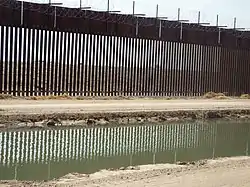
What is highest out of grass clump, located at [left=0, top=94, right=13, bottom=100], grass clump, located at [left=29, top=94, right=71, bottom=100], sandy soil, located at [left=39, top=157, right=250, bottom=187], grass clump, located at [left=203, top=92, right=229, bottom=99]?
grass clump, located at [left=0, top=94, right=13, bottom=100]

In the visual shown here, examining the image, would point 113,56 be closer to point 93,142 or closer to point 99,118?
point 99,118

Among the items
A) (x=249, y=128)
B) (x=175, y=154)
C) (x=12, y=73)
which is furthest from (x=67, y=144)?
(x=249, y=128)

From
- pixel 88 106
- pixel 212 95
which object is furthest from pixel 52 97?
pixel 212 95

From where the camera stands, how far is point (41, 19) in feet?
71.3

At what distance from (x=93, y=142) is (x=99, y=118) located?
3973 millimetres

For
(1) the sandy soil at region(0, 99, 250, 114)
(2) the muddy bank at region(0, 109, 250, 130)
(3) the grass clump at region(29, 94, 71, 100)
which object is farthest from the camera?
(3) the grass clump at region(29, 94, 71, 100)

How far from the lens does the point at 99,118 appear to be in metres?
19.1

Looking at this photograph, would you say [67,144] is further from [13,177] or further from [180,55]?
[180,55]

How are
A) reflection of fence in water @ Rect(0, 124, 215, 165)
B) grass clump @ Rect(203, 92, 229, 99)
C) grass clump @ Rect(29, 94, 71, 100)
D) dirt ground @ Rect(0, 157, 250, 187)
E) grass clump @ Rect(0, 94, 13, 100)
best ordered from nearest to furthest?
dirt ground @ Rect(0, 157, 250, 187), reflection of fence in water @ Rect(0, 124, 215, 165), grass clump @ Rect(0, 94, 13, 100), grass clump @ Rect(29, 94, 71, 100), grass clump @ Rect(203, 92, 229, 99)

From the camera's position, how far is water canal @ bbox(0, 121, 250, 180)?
11188mm

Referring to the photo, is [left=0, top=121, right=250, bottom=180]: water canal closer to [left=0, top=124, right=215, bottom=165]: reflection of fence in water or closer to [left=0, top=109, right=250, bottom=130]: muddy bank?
[left=0, top=124, right=215, bottom=165]: reflection of fence in water

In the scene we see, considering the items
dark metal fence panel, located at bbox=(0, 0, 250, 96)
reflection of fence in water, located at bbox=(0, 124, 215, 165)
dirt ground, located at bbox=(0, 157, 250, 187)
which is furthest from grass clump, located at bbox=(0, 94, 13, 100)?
dirt ground, located at bbox=(0, 157, 250, 187)

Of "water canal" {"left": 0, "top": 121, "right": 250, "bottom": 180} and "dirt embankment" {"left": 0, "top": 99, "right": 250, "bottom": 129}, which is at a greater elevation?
"dirt embankment" {"left": 0, "top": 99, "right": 250, "bottom": 129}

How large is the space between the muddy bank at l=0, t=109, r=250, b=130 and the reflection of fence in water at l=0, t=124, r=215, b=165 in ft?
2.60
